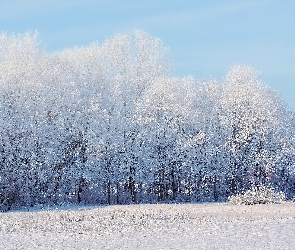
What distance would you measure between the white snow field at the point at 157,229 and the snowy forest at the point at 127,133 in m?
13.4

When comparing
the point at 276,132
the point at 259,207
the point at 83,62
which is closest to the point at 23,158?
the point at 83,62

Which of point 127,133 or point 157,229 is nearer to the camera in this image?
point 157,229

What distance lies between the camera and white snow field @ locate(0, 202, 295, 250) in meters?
23.9

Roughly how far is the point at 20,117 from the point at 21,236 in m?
26.3

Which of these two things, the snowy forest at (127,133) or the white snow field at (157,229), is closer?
the white snow field at (157,229)

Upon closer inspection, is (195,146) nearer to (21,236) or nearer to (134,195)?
(134,195)

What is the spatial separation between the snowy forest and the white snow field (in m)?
13.4

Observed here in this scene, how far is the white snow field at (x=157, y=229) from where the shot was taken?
23.9m

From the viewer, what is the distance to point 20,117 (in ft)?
170

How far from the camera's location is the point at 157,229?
93.9 feet

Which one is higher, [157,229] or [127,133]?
[127,133]

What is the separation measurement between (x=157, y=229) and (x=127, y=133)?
26617 millimetres

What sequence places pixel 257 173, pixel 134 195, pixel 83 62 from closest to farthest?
pixel 134 195 → pixel 257 173 → pixel 83 62

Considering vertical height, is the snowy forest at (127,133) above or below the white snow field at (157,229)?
above
